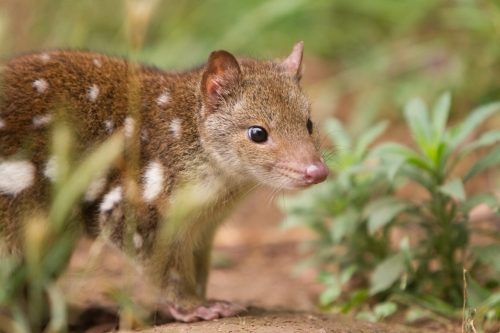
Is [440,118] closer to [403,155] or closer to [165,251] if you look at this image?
[403,155]

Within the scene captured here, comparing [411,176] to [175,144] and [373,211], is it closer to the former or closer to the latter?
[373,211]

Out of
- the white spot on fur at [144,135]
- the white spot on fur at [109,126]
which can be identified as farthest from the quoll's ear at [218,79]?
the white spot on fur at [109,126]

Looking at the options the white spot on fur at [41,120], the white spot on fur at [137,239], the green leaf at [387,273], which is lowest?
the green leaf at [387,273]

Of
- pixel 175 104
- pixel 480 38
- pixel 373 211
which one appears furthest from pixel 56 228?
pixel 480 38

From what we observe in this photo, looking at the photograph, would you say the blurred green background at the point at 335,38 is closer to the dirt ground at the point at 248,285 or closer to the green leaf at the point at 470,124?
the dirt ground at the point at 248,285

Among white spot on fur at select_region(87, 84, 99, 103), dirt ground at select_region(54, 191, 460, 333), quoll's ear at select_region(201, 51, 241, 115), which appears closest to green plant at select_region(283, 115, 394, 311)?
dirt ground at select_region(54, 191, 460, 333)
